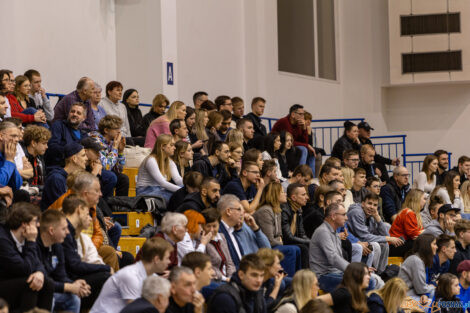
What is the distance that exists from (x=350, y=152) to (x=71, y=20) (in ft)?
14.6

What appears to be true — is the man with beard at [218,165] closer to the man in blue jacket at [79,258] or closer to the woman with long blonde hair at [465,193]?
the man in blue jacket at [79,258]

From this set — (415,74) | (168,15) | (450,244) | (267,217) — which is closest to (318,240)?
(267,217)

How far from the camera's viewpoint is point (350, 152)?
11.9 metres

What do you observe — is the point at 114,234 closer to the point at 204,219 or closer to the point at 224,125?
the point at 204,219

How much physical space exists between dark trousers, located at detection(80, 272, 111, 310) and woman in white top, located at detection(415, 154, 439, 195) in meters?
7.65

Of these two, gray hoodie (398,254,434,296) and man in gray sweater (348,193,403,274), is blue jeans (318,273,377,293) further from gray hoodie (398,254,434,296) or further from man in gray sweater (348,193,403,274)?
man in gray sweater (348,193,403,274)

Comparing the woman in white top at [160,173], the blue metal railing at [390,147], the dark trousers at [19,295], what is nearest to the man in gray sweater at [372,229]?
the woman in white top at [160,173]

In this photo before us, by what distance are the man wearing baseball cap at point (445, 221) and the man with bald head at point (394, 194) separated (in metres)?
0.93

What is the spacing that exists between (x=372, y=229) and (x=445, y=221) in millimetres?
927

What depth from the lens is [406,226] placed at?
10.4 metres

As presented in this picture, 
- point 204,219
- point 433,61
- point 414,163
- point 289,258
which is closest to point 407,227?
point 289,258

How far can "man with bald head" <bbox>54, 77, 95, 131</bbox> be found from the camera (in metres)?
9.67

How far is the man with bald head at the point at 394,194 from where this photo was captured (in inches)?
456

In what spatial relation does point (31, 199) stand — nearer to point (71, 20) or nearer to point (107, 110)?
point (107, 110)
